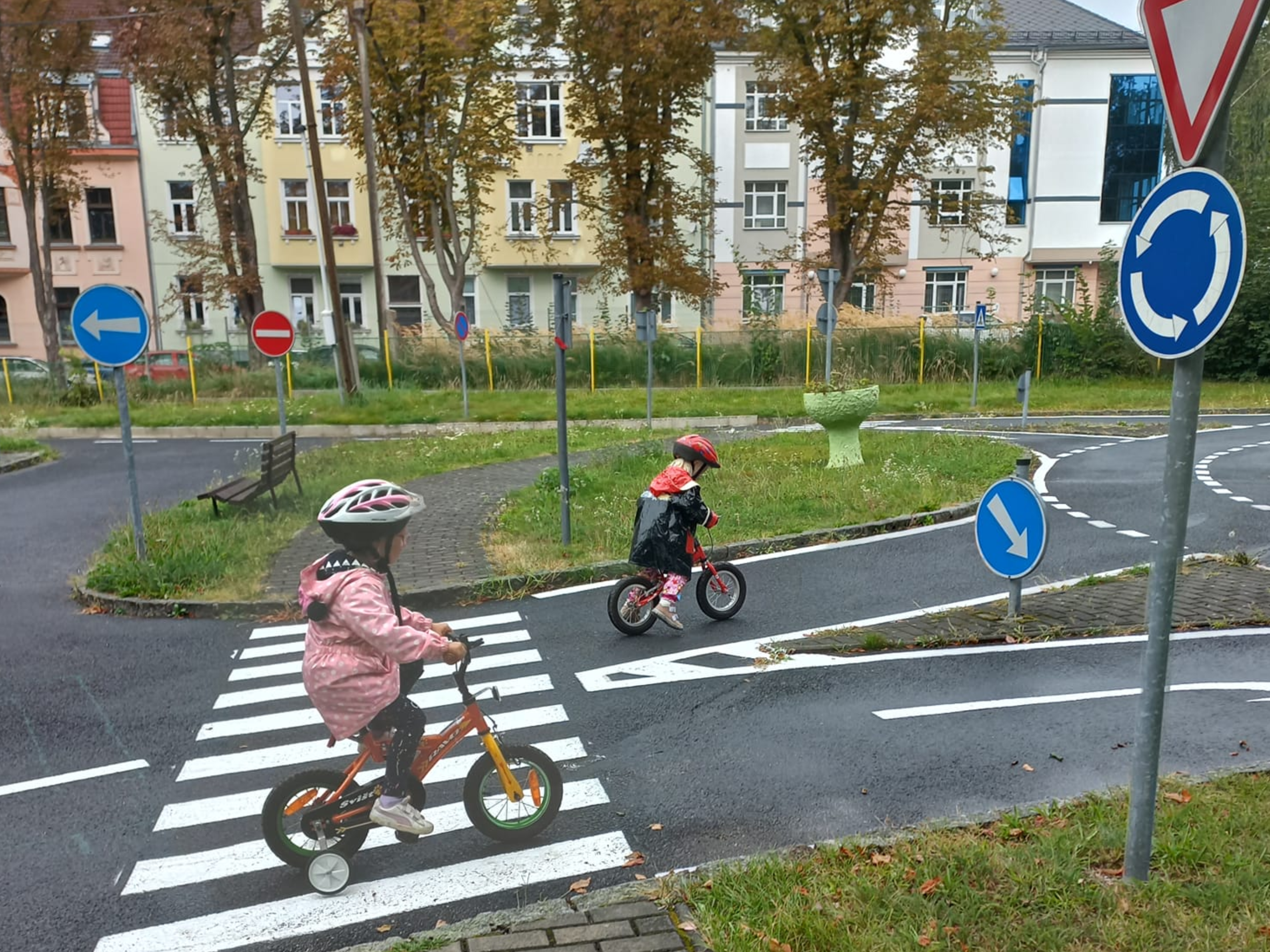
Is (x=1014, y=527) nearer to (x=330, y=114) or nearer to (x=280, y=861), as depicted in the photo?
(x=280, y=861)

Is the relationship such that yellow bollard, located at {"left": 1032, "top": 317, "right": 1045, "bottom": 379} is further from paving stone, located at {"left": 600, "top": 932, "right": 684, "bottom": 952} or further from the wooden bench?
paving stone, located at {"left": 600, "top": 932, "right": 684, "bottom": 952}

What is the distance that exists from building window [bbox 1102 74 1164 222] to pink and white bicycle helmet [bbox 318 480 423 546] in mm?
46449

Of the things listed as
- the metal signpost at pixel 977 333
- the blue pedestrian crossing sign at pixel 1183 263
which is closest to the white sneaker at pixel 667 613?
the blue pedestrian crossing sign at pixel 1183 263

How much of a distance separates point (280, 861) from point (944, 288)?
4338 centimetres

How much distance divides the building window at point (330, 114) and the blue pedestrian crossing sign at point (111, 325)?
28.2 metres

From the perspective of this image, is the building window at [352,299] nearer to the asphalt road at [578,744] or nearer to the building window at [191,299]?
the building window at [191,299]

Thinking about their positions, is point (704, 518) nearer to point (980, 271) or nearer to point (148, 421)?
point (148, 421)

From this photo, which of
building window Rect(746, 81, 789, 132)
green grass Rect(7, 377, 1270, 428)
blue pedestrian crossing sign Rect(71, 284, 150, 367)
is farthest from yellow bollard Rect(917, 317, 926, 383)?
blue pedestrian crossing sign Rect(71, 284, 150, 367)

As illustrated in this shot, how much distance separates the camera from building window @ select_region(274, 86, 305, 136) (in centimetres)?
3869

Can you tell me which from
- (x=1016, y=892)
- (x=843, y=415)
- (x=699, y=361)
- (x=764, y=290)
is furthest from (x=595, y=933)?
(x=764, y=290)

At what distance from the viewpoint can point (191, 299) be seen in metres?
36.9

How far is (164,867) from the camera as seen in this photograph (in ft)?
13.8

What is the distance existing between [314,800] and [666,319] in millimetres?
35511

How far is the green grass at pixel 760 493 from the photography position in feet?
32.9
